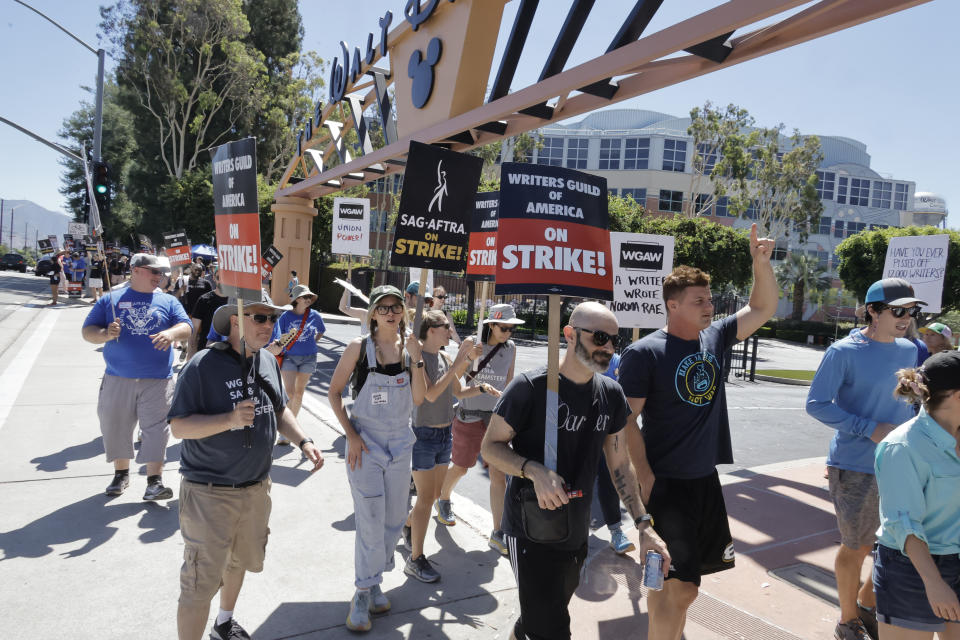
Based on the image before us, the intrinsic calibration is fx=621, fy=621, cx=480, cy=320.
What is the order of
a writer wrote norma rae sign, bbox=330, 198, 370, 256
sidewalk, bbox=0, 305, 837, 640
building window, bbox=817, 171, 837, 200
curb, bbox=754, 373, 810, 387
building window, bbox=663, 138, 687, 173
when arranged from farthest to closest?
building window, bbox=817, 171, 837, 200, building window, bbox=663, 138, 687, 173, curb, bbox=754, 373, 810, 387, a writer wrote norma rae sign, bbox=330, 198, 370, 256, sidewalk, bbox=0, 305, 837, 640

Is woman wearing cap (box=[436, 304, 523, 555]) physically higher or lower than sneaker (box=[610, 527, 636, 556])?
higher

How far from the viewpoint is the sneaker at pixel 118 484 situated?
5.34m

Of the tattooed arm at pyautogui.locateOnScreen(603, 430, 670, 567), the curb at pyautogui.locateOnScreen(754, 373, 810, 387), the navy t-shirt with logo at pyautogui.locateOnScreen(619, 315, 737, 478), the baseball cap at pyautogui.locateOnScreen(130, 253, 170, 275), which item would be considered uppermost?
the baseball cap at pyautogui.locateOnScreen(130, 253, 170, 275)

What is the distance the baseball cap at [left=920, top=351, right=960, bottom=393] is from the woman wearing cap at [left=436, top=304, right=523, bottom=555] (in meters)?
2.75

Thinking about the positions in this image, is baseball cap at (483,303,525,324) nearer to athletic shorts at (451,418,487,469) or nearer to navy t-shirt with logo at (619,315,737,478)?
athletic shorts at (451,418,487,469)

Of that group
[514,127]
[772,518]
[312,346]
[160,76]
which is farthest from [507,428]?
[160,76]

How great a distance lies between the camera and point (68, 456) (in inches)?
248

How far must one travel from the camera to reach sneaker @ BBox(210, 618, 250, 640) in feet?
10.8

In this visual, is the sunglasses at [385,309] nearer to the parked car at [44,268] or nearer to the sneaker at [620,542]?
the sneaker at [620,542]

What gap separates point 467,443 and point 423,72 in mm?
6280

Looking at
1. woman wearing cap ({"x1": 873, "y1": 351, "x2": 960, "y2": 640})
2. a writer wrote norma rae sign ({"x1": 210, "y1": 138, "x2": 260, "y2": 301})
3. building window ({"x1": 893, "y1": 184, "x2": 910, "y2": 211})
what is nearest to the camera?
woman wearing cap ({"x1": 873, "y1": 351, "x2": 960, "y2": 640})

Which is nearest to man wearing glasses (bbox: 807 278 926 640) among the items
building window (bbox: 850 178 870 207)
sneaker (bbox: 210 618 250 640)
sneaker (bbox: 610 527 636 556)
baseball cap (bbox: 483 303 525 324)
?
sneaker (bbox: 610 527 636 556)

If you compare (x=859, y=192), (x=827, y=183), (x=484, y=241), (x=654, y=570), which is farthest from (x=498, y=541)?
(x=859, y=192)

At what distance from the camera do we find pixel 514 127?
26.0ft
